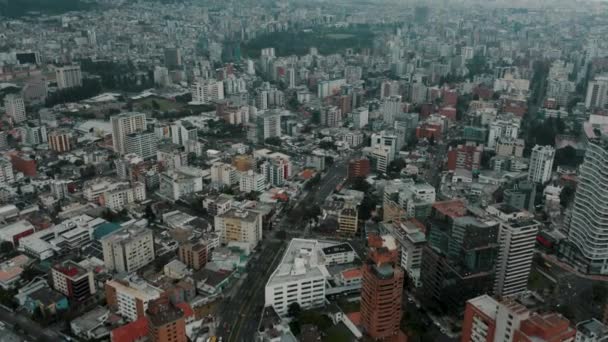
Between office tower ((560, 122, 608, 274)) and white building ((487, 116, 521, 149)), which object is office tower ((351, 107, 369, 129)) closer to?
white building ((487, 116, 521, 149))

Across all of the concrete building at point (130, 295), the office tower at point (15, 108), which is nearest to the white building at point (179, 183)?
the concrete building at point (130, 295)

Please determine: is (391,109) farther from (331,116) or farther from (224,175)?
(224,175)

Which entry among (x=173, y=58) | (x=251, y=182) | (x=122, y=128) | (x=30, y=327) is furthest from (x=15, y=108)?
(x=30, y=327)

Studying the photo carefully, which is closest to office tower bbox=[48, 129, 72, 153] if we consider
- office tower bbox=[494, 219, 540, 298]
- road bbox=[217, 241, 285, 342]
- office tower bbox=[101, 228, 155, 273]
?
office tower bbox=[101, 228, 155, 273]

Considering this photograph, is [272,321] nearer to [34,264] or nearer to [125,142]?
[34,264]

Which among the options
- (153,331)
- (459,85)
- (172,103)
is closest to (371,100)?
(459,85)

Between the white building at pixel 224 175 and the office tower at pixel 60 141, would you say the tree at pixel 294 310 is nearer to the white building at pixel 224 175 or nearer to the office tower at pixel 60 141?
the white building at pixel 224 175
